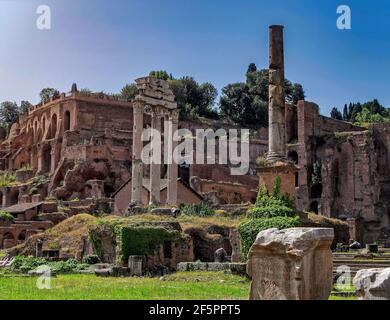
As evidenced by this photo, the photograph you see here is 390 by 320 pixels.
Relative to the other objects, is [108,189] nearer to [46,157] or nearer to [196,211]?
[46,157]

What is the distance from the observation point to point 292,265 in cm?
1233

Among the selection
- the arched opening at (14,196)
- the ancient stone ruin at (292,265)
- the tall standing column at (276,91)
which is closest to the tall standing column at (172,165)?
the tall standing column at (276,91)

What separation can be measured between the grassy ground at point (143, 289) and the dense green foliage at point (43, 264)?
3855 millimetres

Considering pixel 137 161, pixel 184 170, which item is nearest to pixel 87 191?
pixel 184 170

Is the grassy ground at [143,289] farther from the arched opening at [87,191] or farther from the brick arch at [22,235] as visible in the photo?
the arched opening at [87,191]

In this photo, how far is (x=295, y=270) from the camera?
40.1 feet

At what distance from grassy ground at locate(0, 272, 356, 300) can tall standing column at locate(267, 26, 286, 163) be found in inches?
276

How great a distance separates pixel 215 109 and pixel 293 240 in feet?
294

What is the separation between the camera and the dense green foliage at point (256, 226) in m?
24.3

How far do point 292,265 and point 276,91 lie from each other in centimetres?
1675

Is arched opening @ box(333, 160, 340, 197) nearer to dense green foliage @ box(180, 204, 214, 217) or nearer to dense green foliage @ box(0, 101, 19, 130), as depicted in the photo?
dense green foliage @ box(180, 204, 214, 217)
